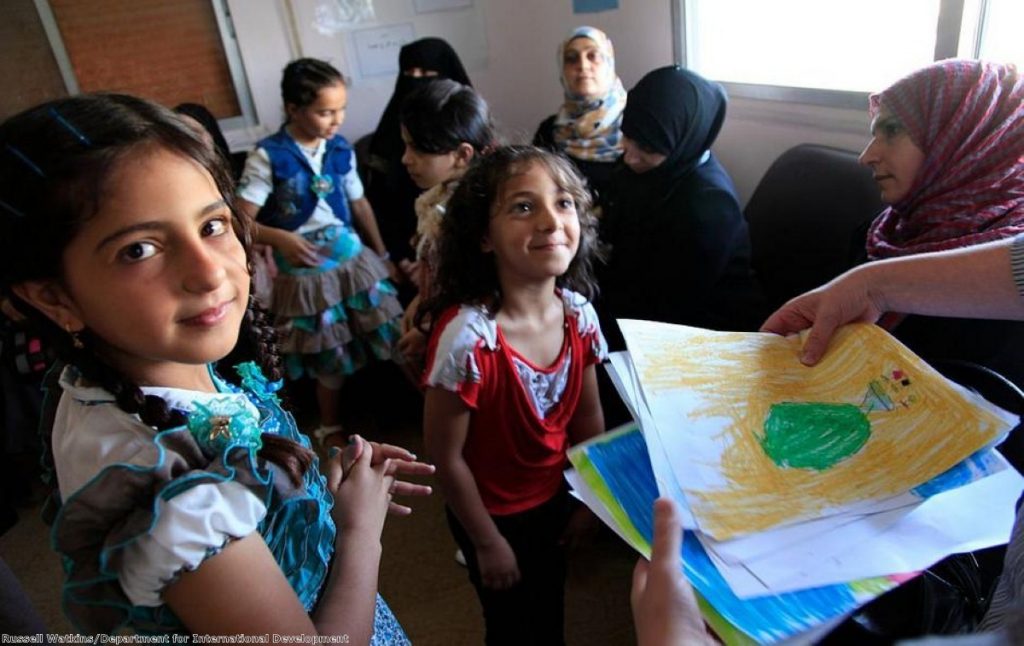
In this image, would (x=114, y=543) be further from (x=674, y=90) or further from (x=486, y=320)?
(x=674, y=90)

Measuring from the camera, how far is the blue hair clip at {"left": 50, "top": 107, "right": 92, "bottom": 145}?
1.94 ft

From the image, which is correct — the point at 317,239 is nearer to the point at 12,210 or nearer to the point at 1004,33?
the point at 12,210

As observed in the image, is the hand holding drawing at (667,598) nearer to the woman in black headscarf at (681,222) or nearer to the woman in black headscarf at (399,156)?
the woman in black headscarf at (681,222)

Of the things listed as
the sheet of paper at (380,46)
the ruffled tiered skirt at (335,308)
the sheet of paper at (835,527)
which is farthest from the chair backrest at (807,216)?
the sheet of paper at (380,46)

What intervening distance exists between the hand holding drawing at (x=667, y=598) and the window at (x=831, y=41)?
4.55 feet

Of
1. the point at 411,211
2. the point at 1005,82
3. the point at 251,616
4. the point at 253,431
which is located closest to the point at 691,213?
the point at 1005,82

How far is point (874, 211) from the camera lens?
5.45ft

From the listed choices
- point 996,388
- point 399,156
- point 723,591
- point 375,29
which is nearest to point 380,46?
point 375,29

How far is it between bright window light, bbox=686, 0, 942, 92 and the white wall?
15cm

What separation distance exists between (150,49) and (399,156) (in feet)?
5.00

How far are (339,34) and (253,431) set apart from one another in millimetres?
2956

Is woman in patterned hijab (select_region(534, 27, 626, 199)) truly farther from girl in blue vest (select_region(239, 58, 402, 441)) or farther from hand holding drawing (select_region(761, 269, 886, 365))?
hand holding drawing (select_region(761, 269, 886, 365))

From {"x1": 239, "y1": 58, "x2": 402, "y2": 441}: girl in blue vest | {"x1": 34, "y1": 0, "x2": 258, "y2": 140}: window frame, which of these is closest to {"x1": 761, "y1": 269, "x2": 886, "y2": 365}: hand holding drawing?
{"x1": 239, "y1": 58, "x2": 402, "y2": 441}: girl in blue vest

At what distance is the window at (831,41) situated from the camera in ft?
5.07
